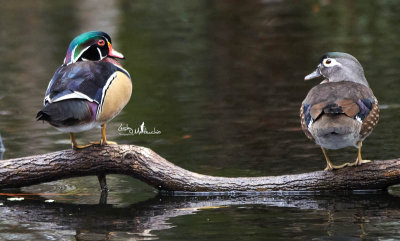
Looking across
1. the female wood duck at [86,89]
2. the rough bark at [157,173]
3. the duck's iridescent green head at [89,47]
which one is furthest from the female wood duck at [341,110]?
the duck's iridescent green head at [89,47]

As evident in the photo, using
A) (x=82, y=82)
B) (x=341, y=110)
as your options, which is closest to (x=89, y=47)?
(x=82, y=82)

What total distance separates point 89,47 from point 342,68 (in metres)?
2.05

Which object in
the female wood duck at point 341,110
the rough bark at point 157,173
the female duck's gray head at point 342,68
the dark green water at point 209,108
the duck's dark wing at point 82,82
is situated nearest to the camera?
the female wood duck at point 341,110

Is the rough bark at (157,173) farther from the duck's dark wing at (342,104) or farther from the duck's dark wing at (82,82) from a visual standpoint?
the duck's dark wing at (82,82)

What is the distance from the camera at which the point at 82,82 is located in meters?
6.26

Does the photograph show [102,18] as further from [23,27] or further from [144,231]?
[144,231]

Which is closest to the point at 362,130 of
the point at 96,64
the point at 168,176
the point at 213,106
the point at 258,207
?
the point at 258,207

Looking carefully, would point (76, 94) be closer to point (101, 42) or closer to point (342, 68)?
point (101, 42)

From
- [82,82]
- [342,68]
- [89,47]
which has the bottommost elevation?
[82,82]

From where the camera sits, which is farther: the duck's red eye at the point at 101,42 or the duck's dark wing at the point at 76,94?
the duck's red eye at the point at 101,42

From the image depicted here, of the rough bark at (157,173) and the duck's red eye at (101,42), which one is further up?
the duck's red eye at (101,42)

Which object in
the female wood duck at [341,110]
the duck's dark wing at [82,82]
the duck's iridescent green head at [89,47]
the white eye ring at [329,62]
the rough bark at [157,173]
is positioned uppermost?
the duck's iridescent green head at [89,47]

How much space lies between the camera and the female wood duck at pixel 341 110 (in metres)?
5.92

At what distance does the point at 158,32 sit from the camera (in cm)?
1711
